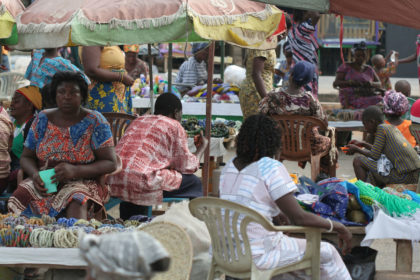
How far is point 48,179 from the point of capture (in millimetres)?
4457

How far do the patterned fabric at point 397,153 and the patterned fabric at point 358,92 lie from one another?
14.9 feet

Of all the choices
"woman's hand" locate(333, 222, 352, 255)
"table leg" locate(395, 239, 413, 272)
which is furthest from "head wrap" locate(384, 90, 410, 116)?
"woman's hand" locate(333, 222, 352, 255)

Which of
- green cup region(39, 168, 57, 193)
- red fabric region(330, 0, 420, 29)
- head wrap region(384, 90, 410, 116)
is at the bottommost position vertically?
green cup region(39, 168, 57, 193)

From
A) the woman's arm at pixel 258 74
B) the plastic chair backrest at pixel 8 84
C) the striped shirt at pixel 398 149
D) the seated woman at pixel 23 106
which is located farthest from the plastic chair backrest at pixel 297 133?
the plastic chair backrest at pixel 8 84

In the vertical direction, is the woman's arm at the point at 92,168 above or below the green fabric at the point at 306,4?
below

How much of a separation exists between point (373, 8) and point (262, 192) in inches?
49.6

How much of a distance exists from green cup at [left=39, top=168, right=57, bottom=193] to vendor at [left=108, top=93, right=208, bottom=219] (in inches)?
24.2

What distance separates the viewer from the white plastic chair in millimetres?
3438

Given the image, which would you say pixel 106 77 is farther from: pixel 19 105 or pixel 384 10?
pixel 384 10

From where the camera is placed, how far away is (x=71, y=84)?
4594 millimetres

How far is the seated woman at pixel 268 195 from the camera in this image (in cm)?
348

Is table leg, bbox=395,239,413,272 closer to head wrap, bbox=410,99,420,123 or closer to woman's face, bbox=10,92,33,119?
head wrap, bbox=410,99,420,123

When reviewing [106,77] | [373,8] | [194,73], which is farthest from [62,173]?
[194,73]

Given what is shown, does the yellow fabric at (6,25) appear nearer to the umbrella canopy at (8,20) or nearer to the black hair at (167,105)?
the umbrella canopy at (8,20)
